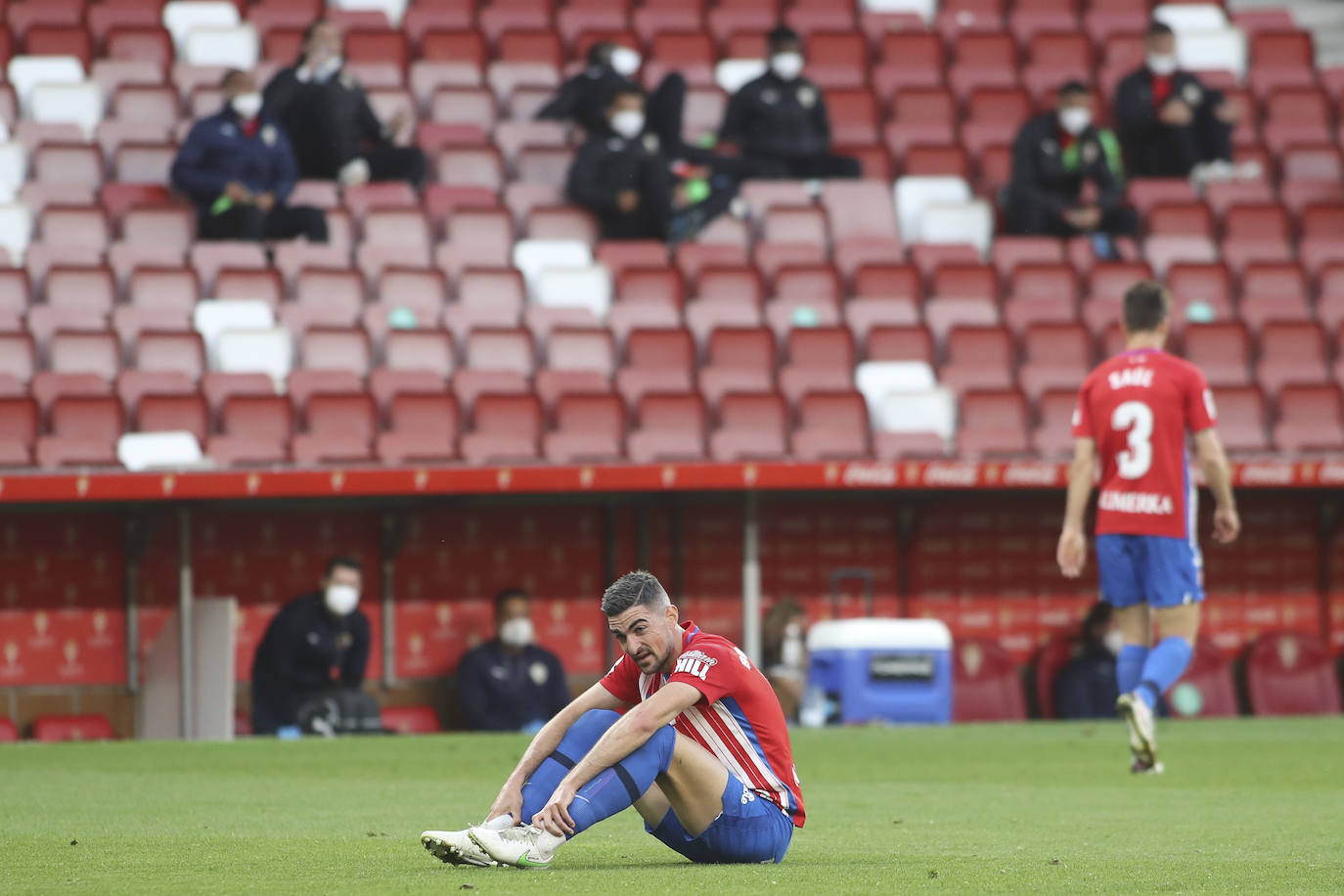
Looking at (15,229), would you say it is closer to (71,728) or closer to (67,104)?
(67,104)

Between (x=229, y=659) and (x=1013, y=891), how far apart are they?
8162 mm

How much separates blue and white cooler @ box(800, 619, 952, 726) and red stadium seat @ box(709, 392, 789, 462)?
4.12 ft

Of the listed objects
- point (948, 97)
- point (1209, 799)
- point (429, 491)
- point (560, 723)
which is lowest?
point (1209, 799)

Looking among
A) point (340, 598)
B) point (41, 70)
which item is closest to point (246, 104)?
point (41, 70)

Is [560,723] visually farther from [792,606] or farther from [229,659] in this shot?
[792,606]

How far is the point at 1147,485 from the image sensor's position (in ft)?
28.1

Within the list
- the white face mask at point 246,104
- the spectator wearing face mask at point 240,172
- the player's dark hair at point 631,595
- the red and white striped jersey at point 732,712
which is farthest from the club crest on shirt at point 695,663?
the white face mask at point 246,104

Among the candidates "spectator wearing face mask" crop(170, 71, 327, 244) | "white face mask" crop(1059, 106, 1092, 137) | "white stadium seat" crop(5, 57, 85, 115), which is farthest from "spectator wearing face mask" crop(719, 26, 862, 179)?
"white stadium seat" crop(5, 57, 85, 115)

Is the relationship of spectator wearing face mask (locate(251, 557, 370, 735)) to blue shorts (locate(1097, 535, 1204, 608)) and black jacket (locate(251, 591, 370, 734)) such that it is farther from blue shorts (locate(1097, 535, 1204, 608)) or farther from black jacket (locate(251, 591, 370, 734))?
blue shorts (locate(1097, 535, 1204, 608))

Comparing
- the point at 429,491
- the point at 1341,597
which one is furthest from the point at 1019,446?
the point at 429,491

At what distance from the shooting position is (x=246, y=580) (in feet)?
44.0

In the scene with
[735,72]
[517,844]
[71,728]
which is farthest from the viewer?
[735,72]

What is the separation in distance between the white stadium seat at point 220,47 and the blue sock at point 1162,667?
10695 millimetres

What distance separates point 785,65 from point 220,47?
15.4 feet
